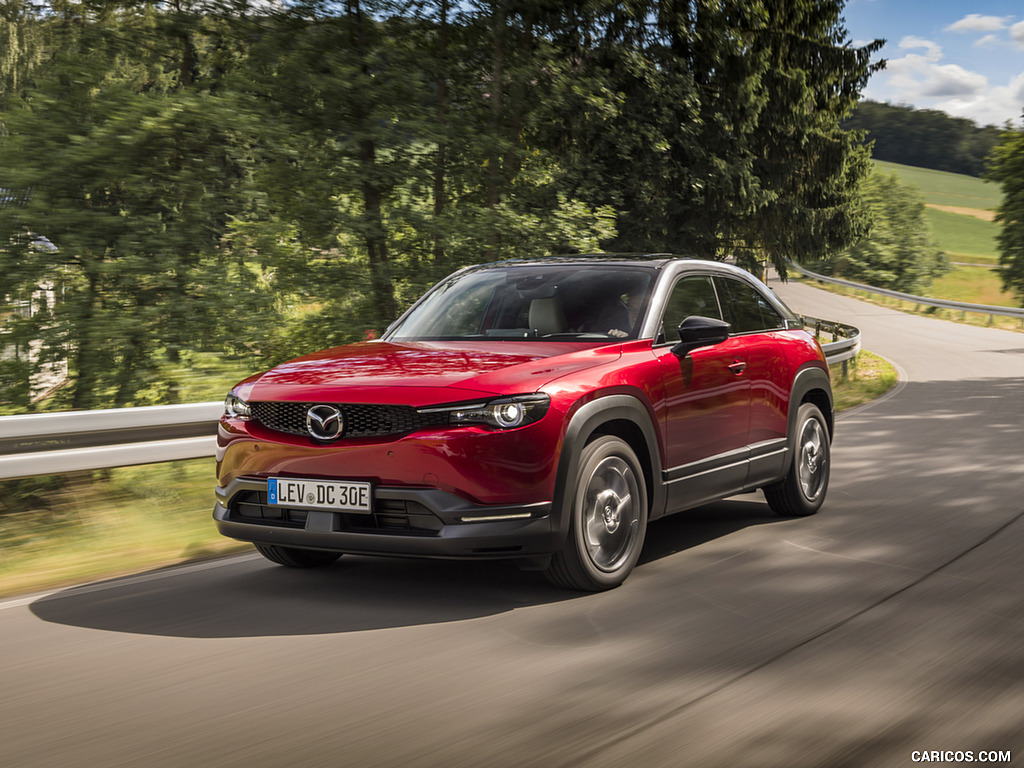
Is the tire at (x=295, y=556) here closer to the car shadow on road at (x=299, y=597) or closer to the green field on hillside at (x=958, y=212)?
the car shadow on road at (x=299, y=597)

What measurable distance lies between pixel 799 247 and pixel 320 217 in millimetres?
16082

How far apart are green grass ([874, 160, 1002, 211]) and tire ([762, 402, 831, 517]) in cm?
11257

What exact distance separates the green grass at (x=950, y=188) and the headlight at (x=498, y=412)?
11583 centimetres

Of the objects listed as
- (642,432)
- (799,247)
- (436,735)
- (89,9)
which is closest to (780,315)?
(642,432)

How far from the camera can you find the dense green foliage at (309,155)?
1073 cm

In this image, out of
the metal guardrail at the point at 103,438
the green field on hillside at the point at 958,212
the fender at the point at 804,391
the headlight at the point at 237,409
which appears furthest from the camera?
the green field on hillside at the point at 958,212

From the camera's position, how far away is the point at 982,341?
28812 mm

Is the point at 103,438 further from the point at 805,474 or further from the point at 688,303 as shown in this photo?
the point at 805,474

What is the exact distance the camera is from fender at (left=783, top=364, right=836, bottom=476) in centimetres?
727

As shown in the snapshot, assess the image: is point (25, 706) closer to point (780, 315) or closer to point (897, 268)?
point (780, 315)

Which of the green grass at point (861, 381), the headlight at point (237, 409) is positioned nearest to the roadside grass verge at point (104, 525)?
the headlight at point (237, 409)

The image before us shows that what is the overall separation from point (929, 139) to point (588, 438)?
152954mm

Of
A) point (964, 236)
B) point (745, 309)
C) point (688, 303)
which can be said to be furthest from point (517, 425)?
point (964, 236)

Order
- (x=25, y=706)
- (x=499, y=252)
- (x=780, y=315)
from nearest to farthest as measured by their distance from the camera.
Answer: (x=25, y=706)
(x=780, y=315)
(x=499, y=252)
